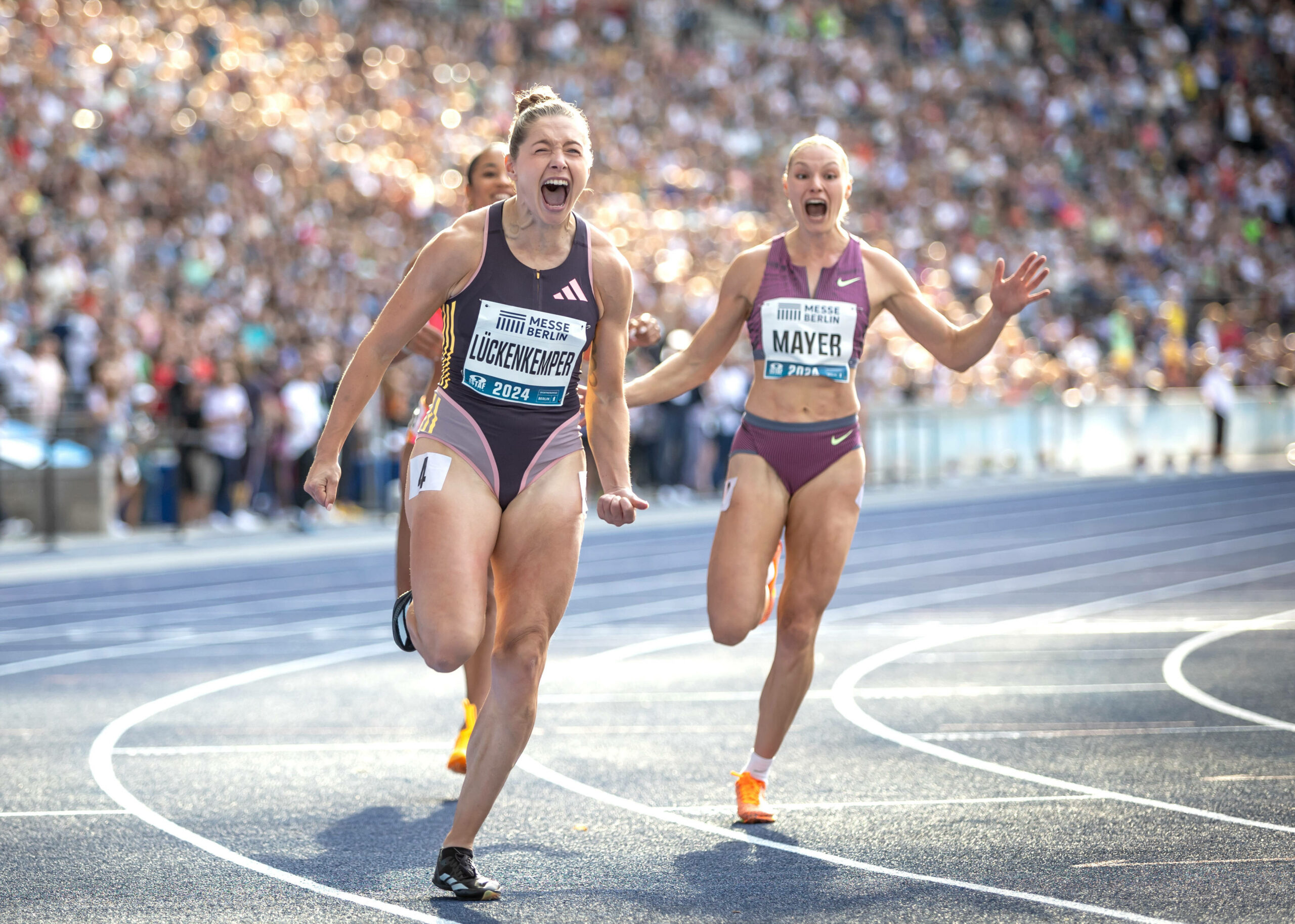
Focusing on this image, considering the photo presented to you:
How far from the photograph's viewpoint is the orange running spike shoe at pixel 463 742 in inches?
273

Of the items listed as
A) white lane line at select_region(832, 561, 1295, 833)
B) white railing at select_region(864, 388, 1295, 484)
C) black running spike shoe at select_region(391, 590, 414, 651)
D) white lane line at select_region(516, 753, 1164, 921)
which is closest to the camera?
white lane line at select_region(516, 753, 1164, 921)

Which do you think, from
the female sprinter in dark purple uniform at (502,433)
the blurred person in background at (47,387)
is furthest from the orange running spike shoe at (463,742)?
the blurred person in background at (47,387)

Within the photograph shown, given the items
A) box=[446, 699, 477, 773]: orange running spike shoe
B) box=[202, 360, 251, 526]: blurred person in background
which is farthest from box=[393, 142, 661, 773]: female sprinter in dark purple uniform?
box=[202, 360, 251, 526]: blurred person in background

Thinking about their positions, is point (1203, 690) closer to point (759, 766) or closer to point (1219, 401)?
point (759, 766)

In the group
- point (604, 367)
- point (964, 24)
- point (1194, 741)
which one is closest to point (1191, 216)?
point (964, 24)

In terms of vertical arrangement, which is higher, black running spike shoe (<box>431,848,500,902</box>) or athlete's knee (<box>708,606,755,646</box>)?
athlete's knee (<box>708,606,755,646</box>)

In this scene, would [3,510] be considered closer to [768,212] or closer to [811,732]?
[811,732]

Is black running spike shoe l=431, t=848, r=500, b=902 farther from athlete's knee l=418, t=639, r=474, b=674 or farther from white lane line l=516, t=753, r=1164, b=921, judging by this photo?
white lane line l=516, t=753, r=1164, b=921

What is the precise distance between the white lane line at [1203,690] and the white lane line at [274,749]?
12.4 feet

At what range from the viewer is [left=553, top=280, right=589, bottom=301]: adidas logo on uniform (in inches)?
206

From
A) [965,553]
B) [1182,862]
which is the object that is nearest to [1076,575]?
[965,553]

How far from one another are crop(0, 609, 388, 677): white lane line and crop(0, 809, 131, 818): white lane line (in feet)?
12.6

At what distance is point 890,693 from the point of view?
29.3 ft

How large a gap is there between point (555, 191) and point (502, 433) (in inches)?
30.3
